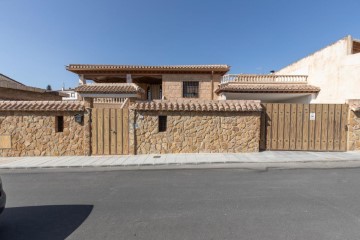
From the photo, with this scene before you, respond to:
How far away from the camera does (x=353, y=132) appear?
9.27 metres

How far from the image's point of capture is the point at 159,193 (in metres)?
4.73

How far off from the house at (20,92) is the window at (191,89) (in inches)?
459

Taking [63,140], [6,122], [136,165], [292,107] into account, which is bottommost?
[136,165]

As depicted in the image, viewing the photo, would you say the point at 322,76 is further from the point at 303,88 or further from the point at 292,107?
the point at 292,107

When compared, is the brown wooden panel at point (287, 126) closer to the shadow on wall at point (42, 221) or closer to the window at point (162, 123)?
the window at point (162, 123)

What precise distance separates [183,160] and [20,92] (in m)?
13.6

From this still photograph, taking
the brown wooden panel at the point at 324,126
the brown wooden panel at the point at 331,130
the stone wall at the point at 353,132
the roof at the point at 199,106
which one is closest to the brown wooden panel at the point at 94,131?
the roof at the point at 199,106

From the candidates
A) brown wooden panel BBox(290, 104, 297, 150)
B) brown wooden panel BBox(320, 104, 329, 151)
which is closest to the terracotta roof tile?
brown wooden panel BBox(290, 104, 297, 150)

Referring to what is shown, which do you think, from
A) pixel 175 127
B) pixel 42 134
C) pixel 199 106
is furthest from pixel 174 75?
pixel 42 134

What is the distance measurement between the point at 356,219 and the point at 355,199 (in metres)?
1.12

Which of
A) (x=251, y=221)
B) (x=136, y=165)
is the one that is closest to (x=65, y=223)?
(x=251, y=221)

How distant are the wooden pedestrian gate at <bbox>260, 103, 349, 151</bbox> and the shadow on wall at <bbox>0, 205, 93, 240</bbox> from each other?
28.6ft

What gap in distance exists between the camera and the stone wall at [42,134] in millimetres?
9188

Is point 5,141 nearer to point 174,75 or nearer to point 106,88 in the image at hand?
point 106,88
